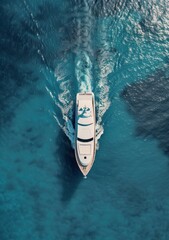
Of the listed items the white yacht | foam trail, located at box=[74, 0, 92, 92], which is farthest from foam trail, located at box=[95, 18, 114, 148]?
the white yacht

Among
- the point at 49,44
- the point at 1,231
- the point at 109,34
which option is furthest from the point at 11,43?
the point at 1,231

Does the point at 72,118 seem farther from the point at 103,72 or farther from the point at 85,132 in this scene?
the point at 103,72

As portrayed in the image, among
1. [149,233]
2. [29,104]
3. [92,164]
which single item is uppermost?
[29,104]

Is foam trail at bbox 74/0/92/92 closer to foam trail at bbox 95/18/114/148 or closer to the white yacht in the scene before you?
foam trail at bbox 95/18/114/148

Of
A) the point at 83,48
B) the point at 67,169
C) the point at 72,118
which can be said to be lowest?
the point at 67,169

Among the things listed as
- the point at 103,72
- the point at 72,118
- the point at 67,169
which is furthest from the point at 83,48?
the point at 67,169

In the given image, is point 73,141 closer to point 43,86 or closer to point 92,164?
point 92,164
